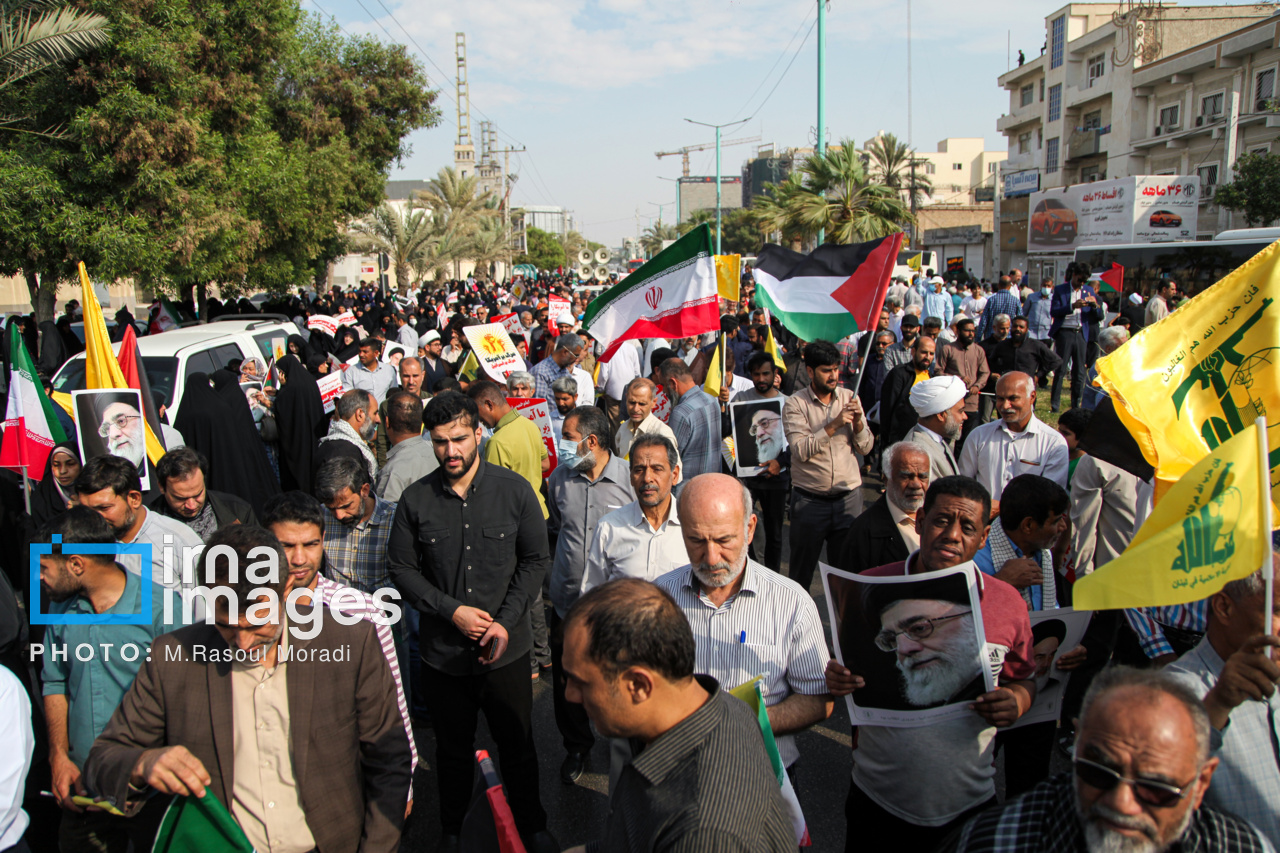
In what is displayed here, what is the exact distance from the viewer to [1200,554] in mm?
2025

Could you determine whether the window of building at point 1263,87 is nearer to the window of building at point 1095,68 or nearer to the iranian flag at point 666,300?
the window of building at point 1095,68

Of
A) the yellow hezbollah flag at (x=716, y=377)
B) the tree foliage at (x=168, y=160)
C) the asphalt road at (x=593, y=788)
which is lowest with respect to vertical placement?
the asphalt road at (x=593, y=788)

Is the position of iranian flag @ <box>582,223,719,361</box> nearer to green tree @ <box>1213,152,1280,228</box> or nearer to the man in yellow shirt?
the man in yellow shirt

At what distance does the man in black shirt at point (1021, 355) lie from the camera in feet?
32.9

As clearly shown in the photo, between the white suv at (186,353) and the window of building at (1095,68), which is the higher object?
the window of building at (1095,68)

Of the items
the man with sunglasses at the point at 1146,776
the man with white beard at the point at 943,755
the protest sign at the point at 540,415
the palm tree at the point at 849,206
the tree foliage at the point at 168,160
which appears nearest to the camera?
the man with sunglasses at the point at 1146,776

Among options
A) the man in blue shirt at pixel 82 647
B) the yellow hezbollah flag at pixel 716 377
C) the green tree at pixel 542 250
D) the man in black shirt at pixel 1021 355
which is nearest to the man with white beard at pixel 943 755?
the man in blue shirt at pixel 82 647

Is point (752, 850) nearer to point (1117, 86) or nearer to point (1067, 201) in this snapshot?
point (1067, 201)

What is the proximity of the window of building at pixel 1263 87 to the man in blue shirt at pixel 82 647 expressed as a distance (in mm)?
38755

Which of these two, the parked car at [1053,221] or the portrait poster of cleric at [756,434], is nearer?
the portrait poster of cleric at [756,434]

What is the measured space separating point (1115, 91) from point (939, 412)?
45.3 meters

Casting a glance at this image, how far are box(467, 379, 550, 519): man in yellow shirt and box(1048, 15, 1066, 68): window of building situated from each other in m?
51.4

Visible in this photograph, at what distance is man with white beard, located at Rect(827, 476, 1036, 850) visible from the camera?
2613 mm

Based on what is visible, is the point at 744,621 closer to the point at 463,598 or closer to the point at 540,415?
the point at 463,598
